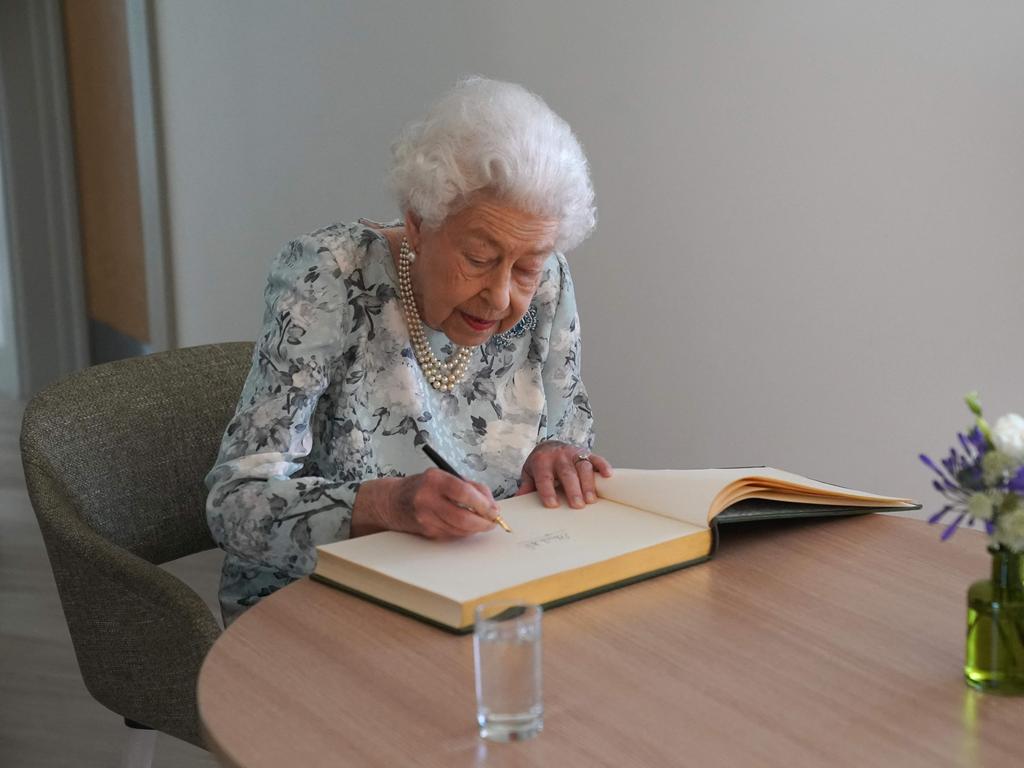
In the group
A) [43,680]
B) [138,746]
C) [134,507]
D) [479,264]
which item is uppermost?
[479,264]

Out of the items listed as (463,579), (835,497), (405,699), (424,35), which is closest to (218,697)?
(405,699)

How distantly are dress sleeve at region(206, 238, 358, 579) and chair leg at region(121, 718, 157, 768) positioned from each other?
303 mm

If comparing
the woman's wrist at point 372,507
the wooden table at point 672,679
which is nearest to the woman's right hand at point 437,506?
the woman's wrist at point 372,507

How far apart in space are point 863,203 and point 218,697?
72.7 inches

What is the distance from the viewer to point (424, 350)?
73.3 inches

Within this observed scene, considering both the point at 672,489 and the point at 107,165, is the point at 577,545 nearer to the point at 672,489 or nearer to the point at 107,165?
the point at 672,489

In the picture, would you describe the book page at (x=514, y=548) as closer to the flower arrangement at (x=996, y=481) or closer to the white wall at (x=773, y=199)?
the flower arrangement at (x=996, y=481)

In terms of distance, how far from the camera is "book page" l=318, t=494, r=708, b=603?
4.13 feet

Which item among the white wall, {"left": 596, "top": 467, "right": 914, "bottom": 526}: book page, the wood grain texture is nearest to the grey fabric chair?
{"left": 596, "top": 467, "right": 914, "bottom": 526}: book page

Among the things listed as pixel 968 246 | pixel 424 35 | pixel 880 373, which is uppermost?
pixel 424 35

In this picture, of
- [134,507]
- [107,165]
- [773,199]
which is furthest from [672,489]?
[107,165]

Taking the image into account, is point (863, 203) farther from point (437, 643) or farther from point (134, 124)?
point (134, 124)

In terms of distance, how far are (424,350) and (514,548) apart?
22.7 inches

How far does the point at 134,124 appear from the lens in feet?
13.8
